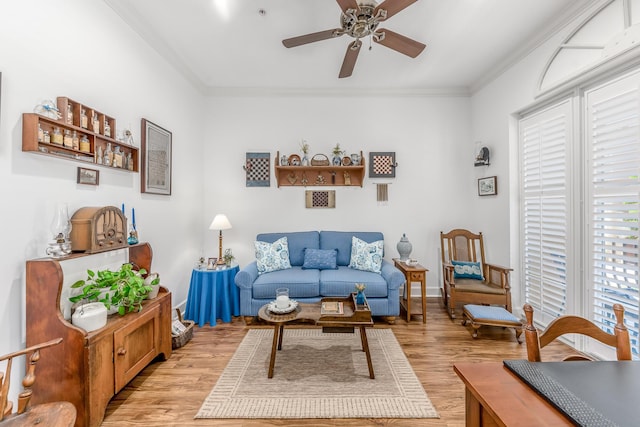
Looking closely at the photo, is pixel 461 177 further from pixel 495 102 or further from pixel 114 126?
pixel 114 126

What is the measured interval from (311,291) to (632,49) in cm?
343

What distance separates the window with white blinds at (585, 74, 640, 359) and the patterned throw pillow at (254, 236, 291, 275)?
3.15 metres

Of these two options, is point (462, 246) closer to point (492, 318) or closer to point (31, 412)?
point (492, 318)

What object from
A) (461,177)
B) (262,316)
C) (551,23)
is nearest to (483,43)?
(551,23)

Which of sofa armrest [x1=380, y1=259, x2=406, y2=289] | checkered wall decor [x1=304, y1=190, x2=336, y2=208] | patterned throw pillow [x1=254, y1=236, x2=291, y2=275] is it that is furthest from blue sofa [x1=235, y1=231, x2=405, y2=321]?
checkered wall decor [x1=304, y1=190, x2=336, y2=208]

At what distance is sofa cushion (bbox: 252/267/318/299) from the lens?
313 centimetres

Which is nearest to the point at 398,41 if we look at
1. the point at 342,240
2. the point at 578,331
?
the point at 578,331

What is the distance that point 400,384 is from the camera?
6.95ft

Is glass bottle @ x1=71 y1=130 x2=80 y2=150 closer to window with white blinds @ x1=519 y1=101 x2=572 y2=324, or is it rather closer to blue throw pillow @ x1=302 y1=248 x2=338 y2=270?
blue throw pillow @ x1=302 y1=248 x2=338 y2=270

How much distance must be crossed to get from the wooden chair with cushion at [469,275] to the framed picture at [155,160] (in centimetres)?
348

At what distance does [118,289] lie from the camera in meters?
1.96

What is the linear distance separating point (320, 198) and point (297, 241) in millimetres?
750

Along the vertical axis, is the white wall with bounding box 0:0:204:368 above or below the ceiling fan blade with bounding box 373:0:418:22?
below

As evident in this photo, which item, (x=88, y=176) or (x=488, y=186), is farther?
(x=488, y=186)
